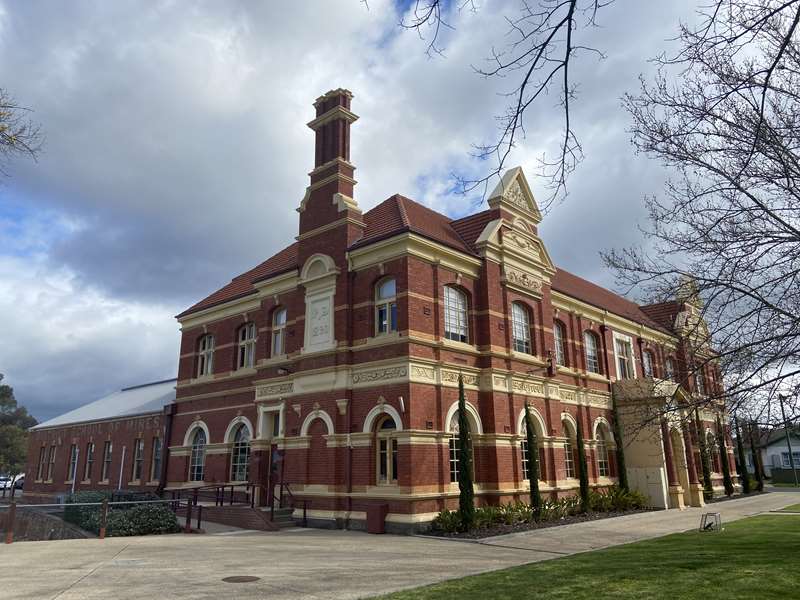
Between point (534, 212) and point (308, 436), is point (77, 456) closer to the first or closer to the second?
point (308, 436)

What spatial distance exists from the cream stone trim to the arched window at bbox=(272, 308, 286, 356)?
16.4 feet

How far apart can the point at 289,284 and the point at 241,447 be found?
7.18 meters

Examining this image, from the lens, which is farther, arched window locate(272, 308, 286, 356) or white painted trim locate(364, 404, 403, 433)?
arched window locate(272, 308, 286, 356)

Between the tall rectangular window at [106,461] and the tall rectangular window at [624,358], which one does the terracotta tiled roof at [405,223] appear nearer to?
the tall rectangular window at [624,358]

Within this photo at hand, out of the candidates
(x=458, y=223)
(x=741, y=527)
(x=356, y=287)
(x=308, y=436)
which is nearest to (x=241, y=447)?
(x=308, y=436)

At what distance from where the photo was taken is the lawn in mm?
8273

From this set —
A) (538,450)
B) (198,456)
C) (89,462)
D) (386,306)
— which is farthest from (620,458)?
(89,462)

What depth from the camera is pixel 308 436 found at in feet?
67.0

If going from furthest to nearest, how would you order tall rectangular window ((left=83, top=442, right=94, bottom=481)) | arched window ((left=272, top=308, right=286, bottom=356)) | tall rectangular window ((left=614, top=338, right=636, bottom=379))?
1. tall rectangular window ((left=83, top=442, right=94, bottom=481))
2. tall rectangular window ((left=614, top=338, right=636, bottom=379))
3. arched window ((left=272, top=308, right=286, bottom=356))

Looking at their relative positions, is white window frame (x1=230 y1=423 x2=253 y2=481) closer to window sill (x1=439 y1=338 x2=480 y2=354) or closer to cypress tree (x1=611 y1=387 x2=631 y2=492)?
window sill (x1=439 y1=338 x2=480 y2=354)

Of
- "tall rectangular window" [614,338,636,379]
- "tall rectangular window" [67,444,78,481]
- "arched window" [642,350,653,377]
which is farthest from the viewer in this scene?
"tall rectangular window" [67,444,78,481]

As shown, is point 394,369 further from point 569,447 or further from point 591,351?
point 591,351

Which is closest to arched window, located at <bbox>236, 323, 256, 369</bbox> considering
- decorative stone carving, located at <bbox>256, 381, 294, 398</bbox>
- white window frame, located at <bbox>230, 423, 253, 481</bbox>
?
white window frame, located at <bbox>230, 423, 253, 481</bbox>

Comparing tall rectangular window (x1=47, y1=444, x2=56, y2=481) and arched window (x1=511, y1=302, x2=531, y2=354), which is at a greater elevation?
arched window (x1=511, y1=302, x2=531, y2=354)
